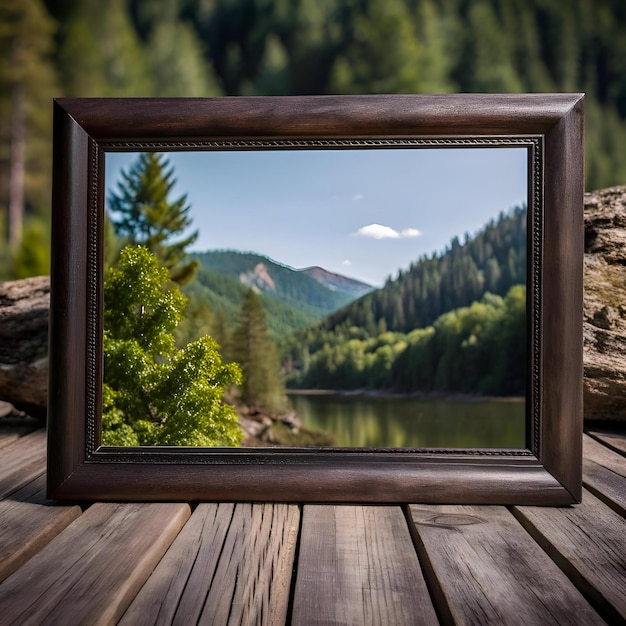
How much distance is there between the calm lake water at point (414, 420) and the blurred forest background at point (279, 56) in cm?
216

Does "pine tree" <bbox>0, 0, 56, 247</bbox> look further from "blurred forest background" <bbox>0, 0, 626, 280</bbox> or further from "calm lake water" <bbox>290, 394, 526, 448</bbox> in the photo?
"calm lake water" <bbox>290, 394, 526, 448</bbox>

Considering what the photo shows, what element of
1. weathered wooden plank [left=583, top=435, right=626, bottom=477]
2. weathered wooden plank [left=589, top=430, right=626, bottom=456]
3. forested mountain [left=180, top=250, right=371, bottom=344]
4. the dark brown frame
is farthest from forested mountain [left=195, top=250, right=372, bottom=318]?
weathered wooden plank [left=589, top=430, right=626, bottom=456]

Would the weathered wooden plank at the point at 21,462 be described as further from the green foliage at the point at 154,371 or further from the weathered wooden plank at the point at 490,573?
the weathered wooden plank at the point at 490,573

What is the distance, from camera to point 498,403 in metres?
1.25

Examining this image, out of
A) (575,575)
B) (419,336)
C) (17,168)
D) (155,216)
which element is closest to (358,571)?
(575,575)

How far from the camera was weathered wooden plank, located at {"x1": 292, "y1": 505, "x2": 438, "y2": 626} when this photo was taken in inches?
28.0

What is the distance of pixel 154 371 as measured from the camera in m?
1.21

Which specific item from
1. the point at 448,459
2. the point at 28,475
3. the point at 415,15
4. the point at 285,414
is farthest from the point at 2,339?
the point at 415,15

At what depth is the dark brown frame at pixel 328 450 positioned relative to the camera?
3.56 feet

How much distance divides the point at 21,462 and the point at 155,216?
62 cm

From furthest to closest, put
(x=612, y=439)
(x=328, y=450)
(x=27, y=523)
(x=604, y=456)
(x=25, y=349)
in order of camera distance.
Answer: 1. (x=25, y=349)
2. (x=612, y=439)
3. (x=604, y=456)
4. (x=328, y=450)
5. (x=27, y=523)

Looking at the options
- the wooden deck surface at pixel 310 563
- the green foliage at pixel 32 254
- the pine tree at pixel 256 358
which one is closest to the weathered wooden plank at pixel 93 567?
the wooden deck surface at pixel 310 563

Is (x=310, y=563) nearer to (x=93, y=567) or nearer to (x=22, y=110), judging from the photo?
(x=93, y=567)

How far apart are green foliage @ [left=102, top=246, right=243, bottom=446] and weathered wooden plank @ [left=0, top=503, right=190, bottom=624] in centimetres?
16
